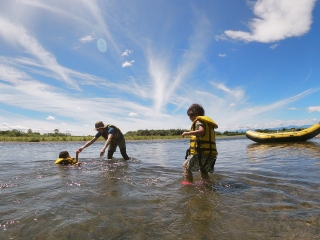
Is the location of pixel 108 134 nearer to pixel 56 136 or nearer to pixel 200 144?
pixel 200 144

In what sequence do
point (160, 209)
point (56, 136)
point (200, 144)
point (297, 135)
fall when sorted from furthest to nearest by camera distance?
1. point (56, 136)
2. point (297, 135)
3. point (200, 144)
4. point (160, 209)

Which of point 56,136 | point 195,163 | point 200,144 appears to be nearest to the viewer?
point 200,144

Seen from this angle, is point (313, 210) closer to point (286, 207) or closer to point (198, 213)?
point (286, 207)

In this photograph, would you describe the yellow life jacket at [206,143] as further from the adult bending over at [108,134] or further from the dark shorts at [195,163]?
the adult bending over at [108,134]

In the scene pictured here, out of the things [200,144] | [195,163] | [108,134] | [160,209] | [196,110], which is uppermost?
[196,110]

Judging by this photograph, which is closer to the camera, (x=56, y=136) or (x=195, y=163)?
(x=195, y=163)

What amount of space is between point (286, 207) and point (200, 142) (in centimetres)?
262

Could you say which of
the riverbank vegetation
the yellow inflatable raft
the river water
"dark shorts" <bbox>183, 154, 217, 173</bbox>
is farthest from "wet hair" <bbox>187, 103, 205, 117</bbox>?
the riverbank vegetation

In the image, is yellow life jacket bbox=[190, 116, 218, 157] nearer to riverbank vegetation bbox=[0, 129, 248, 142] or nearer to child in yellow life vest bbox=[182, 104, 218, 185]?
child in yellow life vest bbox=[182, 104, 218, 185]

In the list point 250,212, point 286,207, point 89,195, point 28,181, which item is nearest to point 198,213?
point 250,212

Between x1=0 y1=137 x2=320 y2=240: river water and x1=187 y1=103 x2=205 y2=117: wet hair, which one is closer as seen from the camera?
x1=0 y1=137 x2=320 y2=240: river water

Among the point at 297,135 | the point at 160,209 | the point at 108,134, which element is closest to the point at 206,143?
the point at 160,209

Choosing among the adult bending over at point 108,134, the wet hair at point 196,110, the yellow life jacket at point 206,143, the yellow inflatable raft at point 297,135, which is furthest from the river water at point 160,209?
the yellow inflatable raft at point 297,135

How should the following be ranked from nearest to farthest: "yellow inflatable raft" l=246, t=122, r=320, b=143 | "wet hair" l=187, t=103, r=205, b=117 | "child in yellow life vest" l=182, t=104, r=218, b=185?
"child in yellow life vest" l=182, t=104, r=218, b=185 < "wet hair" l=187, t=103, r=205, b=117 < "yellow inflatable raft" l=246, t=122, r=320, b=143
